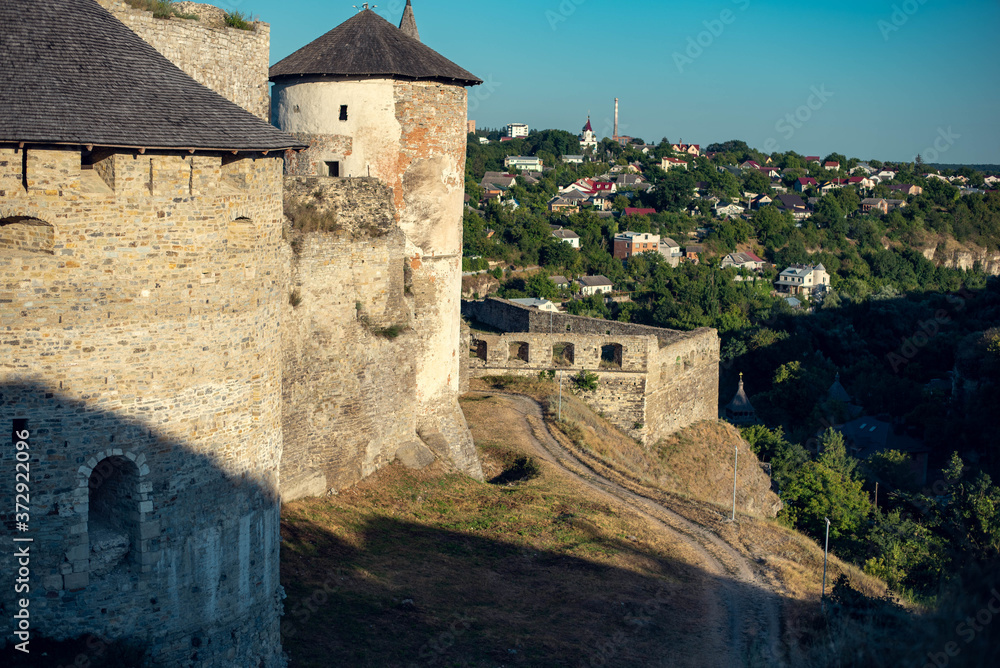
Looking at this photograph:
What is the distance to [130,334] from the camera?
9625 millimetres

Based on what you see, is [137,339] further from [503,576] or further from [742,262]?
[742,262]

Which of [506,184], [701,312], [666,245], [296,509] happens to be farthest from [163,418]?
[506,184]

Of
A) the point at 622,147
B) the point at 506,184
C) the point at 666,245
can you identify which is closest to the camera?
the point at 666,245

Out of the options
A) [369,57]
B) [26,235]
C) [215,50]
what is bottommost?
[26,235]

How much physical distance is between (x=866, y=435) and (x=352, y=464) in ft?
129

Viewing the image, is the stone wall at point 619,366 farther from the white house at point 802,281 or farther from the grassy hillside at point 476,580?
the white house at point 802,281

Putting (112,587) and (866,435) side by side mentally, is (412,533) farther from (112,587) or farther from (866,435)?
(866,435)

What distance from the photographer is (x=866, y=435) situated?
1964 inches

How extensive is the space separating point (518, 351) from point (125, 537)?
21.6m

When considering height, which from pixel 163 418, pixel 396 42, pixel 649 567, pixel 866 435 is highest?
pixel 396 42

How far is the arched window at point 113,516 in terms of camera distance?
9.68 meters

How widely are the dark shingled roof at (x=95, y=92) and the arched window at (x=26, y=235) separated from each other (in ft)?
2.76

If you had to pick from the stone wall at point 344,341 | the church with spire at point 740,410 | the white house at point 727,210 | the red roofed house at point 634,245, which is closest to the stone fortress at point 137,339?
the stone wall at point 344,341

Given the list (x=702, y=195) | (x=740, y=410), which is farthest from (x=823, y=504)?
(x=702, y=195)
